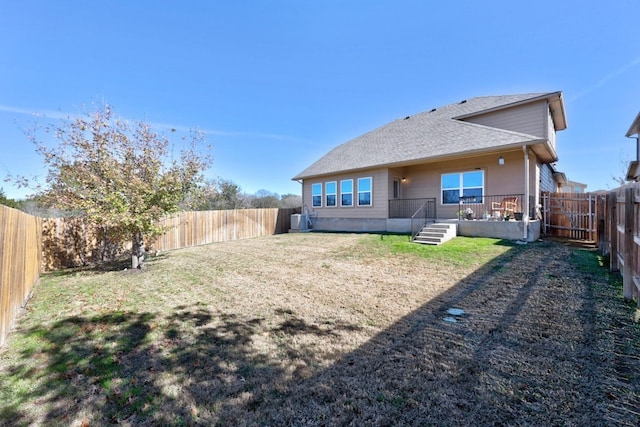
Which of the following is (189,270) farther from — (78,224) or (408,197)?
(408,197)

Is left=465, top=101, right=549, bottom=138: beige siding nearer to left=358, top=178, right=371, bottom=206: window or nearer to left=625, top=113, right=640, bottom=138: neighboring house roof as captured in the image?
left=358, top=178, right=371, bottom=206: window

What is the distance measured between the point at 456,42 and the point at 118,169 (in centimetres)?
1357

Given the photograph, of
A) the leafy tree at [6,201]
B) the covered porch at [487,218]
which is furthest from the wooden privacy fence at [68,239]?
the leafy tree at [6,201]

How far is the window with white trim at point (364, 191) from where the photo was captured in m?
13.8

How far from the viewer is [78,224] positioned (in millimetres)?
8531

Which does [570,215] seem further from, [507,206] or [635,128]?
[635,128]

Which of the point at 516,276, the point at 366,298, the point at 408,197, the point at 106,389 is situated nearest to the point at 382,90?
the point at 408,197

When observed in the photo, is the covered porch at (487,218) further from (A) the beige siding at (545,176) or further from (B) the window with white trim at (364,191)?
(A) the beige siding at (545,176)

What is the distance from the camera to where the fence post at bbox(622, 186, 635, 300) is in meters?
3.89

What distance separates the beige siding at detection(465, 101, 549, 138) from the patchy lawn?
288 inches

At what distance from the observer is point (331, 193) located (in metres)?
15.7

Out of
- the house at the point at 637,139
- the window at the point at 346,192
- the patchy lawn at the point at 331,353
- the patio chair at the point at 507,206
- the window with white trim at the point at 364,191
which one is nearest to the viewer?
the patchy lawn at the point at 331,353

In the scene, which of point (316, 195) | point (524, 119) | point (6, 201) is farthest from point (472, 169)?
point (6, 201)

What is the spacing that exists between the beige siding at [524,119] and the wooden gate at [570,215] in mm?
2566
